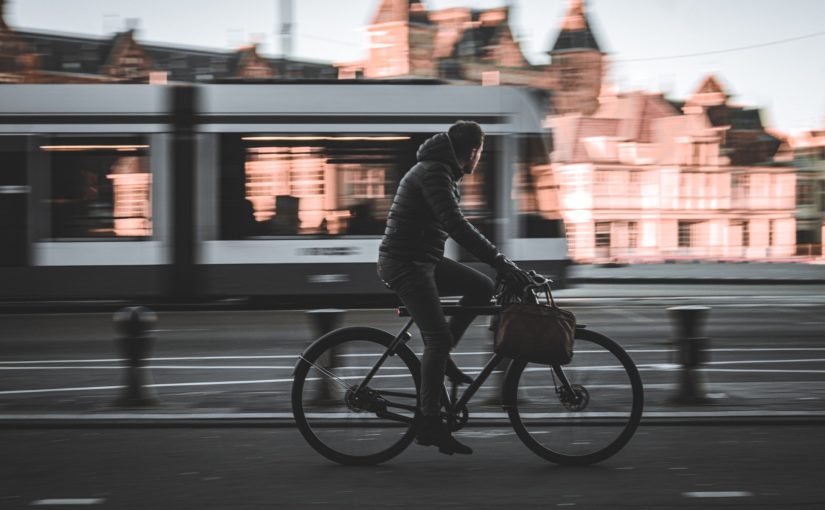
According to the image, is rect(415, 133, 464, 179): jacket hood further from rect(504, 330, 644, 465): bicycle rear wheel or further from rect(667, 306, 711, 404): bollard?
rect(667, 306, 711, 404): bollard

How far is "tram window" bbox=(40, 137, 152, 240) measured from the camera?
15.5 metres

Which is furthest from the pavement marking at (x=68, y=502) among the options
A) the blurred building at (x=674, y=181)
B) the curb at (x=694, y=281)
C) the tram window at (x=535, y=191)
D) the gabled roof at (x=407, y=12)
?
the gabled roof at (x=407, y=12)

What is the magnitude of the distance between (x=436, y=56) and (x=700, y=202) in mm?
27101

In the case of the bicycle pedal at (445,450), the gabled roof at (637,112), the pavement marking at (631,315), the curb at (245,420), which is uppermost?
the gabled roof at (637,112)

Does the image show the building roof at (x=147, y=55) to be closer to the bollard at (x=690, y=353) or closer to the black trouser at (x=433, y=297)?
the bollard at (x=690, y=353)

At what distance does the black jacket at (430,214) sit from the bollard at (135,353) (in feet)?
9.49

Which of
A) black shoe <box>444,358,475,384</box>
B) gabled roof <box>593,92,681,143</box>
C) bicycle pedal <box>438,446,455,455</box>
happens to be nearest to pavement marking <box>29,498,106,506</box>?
bicycle pedal <box>438,446,455,455</box>

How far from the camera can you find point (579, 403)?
5.48m

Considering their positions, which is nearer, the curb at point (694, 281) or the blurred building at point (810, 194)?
the curb at point (694, 281)

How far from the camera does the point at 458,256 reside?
1548cm

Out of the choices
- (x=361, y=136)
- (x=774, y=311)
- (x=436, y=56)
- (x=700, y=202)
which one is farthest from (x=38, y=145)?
(x=436, y=56)

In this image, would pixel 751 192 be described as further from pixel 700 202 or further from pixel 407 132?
pixel 407 132

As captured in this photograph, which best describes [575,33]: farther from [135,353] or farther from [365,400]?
[365,400]

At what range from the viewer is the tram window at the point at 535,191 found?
15781 millimetres
